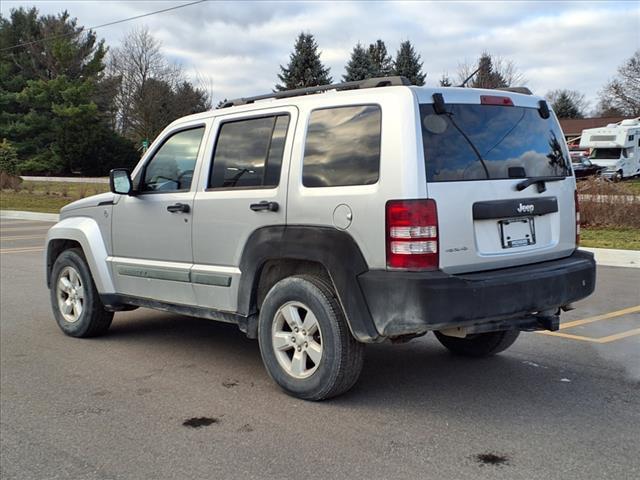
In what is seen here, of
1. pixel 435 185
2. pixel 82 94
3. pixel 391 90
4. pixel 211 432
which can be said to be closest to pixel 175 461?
pixel 211 432

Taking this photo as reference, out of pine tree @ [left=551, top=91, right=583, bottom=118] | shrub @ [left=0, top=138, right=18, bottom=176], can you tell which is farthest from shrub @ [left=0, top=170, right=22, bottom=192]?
pine tree @ [left=551, top=91, right=583, bottom=118]

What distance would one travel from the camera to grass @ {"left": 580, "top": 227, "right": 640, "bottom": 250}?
12578 millimetres

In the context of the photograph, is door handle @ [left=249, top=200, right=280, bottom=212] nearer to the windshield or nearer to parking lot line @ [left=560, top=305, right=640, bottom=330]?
parking lot line @ [left=560, top=305, right=640, bottom=330]

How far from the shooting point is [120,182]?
225 inches

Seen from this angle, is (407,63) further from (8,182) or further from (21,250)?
(21,250)

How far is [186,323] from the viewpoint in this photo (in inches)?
284

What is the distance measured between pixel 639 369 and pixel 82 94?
50.5m

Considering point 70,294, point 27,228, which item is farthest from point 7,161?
point 70,294

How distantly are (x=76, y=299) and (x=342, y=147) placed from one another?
11.5 ft

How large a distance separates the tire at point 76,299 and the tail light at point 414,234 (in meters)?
3.50

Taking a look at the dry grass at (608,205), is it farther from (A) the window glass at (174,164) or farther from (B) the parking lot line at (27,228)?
(B) the parking lot line at (27,228)

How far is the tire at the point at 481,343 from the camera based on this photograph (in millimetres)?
5434

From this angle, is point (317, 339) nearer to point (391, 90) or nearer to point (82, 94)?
point (391, 90)

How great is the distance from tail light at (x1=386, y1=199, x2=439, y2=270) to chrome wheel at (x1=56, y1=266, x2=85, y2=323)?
3653 millimetres
